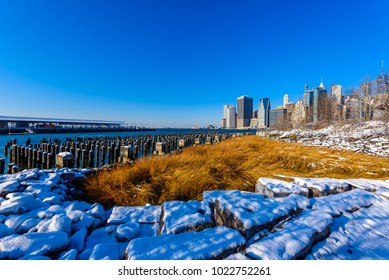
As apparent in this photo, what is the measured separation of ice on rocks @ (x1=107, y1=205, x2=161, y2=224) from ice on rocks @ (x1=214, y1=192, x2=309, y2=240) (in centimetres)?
69

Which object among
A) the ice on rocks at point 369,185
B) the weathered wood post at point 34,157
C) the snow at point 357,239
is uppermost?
the ice on rocks at point 369,185

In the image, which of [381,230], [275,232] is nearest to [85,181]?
[275,232]

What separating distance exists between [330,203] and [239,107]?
115 metres

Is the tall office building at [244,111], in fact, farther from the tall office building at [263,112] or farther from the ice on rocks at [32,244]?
the ice on rocks at [32,244]

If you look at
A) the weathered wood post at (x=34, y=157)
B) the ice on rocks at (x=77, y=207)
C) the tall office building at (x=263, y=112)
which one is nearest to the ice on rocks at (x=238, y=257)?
the ice on rocks at (x=77, y=207)

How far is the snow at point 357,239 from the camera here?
3.73ft

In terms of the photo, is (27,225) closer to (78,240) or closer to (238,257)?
(78,240)

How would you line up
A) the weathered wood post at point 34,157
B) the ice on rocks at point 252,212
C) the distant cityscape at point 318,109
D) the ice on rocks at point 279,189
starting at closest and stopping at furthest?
Result: the ice on rocks at point 252,212
the ice on rocks at point 279,189
the weathered wood post at point 34,157
the distant cityscape at point 318,109

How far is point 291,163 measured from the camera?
428 centimetres

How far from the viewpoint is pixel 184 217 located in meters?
1.51

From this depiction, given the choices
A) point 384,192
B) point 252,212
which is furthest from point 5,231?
point 384,192

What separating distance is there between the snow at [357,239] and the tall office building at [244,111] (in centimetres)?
11256

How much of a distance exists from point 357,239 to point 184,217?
1.37 meters
